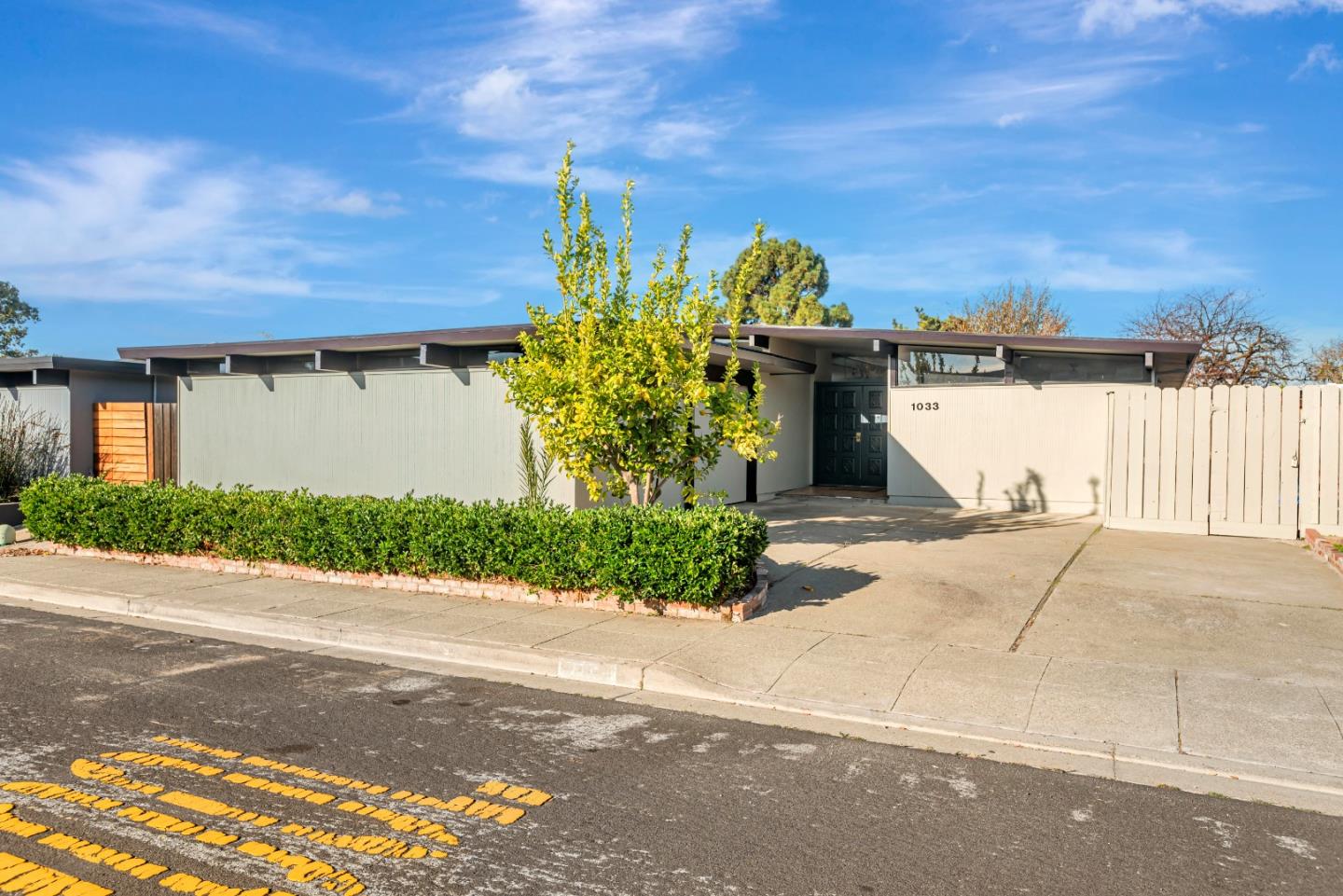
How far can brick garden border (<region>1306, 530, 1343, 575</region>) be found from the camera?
11.1m

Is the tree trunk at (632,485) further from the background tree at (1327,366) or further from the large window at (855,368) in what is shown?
the background tree at (1327,366)

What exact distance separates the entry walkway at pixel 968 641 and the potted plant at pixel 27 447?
6.64 meters

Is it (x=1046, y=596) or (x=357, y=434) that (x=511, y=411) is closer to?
(x=357, y=434)

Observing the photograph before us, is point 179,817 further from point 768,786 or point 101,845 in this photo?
point 768,786


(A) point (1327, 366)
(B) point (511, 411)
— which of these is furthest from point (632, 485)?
(A) point (1327, 366)

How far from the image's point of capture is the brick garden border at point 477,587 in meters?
8.86

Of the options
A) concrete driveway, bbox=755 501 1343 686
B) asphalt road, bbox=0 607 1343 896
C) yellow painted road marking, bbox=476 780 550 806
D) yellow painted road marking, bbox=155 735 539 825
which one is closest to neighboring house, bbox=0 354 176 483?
concrete driveway, bbox=755 501 1343 686

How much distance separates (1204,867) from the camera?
4.22m

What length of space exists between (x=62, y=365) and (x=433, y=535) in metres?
12.4

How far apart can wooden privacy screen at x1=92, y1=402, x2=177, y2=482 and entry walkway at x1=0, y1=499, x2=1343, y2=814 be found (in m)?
5.52

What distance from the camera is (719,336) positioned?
1672 cm

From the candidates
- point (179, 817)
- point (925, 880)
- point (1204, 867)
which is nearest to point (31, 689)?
point (179, 817)

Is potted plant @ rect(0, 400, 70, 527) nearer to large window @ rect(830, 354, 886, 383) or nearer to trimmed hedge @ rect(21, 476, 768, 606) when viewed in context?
trimmed hedge @ rect(21, 476, 768, 606)

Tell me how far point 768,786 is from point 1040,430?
44.3 feet
